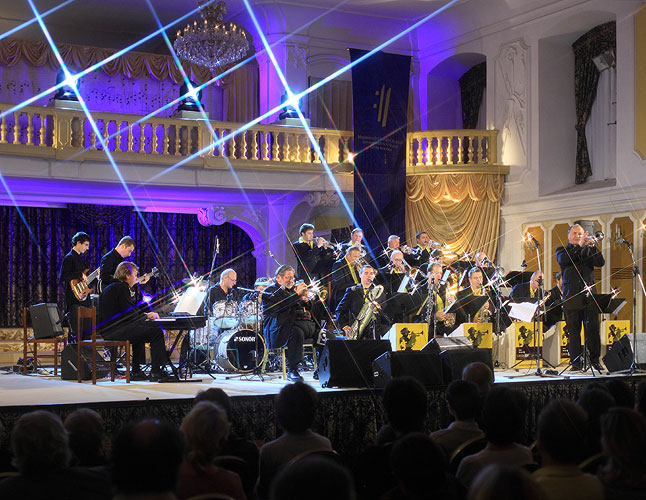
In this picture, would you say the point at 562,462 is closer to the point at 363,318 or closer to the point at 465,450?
the point at 465,450

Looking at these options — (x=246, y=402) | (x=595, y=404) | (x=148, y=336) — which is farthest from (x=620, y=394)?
(x=148, y=336)

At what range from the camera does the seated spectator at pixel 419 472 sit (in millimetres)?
2369

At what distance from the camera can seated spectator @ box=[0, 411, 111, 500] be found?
2492 mm

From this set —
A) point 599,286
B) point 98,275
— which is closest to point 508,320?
point 599,286

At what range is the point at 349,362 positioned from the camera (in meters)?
6.93

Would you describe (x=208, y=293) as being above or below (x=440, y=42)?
below

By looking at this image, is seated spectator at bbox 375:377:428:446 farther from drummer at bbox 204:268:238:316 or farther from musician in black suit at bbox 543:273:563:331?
drummer at bbox 204:268:238:316

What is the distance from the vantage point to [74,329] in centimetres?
817

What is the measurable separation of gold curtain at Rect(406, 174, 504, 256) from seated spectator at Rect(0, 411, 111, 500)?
11.0 m

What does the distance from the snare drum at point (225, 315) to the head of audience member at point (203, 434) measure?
19.7ft

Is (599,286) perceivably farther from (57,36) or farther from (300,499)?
(300,499)

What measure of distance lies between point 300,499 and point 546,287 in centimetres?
1157

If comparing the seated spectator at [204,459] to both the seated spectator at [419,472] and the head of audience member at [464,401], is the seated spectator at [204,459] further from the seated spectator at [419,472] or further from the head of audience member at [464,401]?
the head of audience member at [464,401]

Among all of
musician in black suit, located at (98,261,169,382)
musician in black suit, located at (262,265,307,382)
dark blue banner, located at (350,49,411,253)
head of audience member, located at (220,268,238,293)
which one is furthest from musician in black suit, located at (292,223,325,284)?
musician in black suit, located at (98,261,169,382)
